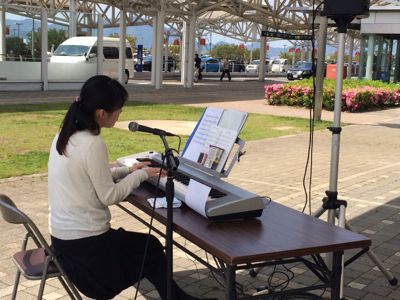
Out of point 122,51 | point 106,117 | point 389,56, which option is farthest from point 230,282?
point 389,56

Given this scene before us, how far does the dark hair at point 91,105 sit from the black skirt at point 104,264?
50cm

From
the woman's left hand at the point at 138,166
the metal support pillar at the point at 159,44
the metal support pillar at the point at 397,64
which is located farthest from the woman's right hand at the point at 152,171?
the metal support pillar at the point at 397,64

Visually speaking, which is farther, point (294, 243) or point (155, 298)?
point (155, 298)

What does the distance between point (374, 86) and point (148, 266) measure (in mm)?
18492

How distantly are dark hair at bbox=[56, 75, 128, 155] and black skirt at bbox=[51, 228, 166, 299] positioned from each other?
50 centimetres

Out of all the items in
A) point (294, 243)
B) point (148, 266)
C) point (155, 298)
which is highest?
point (294, 243)

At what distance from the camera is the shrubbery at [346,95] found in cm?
1742

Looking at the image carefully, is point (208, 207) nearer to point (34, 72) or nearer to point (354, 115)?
point (354, 115)

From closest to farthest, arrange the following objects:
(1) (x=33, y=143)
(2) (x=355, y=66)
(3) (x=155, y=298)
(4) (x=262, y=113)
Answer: (3) (x=155, y=298), (1) (x=33, y=143), (4) (x=262, y=113), (2) (x=355, y=66)

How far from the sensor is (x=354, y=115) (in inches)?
667

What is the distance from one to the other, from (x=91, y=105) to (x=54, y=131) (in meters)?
8.64

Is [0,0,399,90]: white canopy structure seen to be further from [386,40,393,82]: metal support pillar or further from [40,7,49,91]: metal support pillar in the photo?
[386,40,393,82]: metal support pillar

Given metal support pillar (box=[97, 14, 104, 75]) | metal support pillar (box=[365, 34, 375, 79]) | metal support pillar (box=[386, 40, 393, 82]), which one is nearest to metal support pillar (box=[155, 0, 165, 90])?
metal support pillar (box=[97, 14, 104, 75])

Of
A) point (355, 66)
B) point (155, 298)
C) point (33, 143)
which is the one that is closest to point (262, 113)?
point (33, 143)
